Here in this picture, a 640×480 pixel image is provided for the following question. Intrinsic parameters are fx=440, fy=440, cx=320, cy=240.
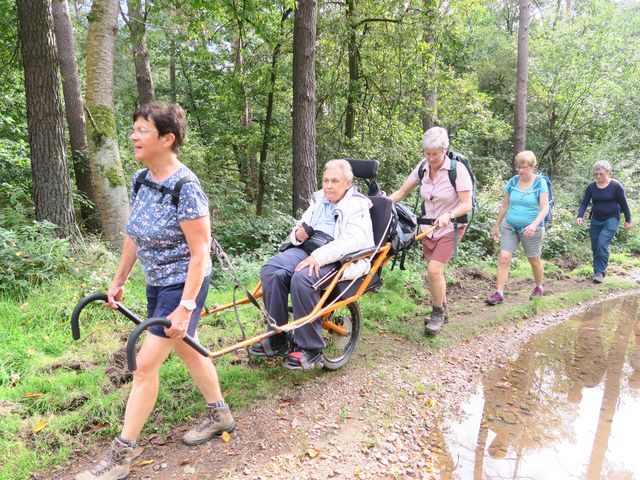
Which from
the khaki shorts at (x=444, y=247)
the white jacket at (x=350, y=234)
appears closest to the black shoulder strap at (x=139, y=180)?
the white jacket at (x=350, y=234)

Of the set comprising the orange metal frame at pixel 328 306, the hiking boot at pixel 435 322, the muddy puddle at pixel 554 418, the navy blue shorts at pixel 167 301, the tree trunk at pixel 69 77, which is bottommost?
the muddy puddle at pixel 554 418

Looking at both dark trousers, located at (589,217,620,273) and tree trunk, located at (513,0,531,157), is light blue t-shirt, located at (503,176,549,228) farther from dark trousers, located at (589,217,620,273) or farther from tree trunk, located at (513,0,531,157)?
tree trunk, located at (513,0,531,157)

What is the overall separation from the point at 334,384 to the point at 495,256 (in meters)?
6.36

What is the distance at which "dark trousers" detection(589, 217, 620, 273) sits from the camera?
7777 millimetres

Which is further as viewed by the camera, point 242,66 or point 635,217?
point 635,217

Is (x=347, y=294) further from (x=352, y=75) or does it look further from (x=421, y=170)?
(x=352, y=75)

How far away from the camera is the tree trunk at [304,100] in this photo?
7.29 m

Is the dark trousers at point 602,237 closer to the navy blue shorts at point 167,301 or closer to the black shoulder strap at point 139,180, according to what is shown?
the navy blue shorts at point 167,301

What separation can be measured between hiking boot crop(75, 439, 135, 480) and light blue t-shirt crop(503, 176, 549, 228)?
17.8ft

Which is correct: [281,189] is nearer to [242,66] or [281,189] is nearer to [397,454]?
[242,66]

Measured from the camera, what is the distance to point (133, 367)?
7.61 ft

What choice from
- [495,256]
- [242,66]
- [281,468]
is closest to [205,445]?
[281,468]

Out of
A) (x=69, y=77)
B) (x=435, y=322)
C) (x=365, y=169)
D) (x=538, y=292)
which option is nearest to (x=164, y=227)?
(x=365, y=169)

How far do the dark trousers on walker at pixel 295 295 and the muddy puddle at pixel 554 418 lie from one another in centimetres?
125
